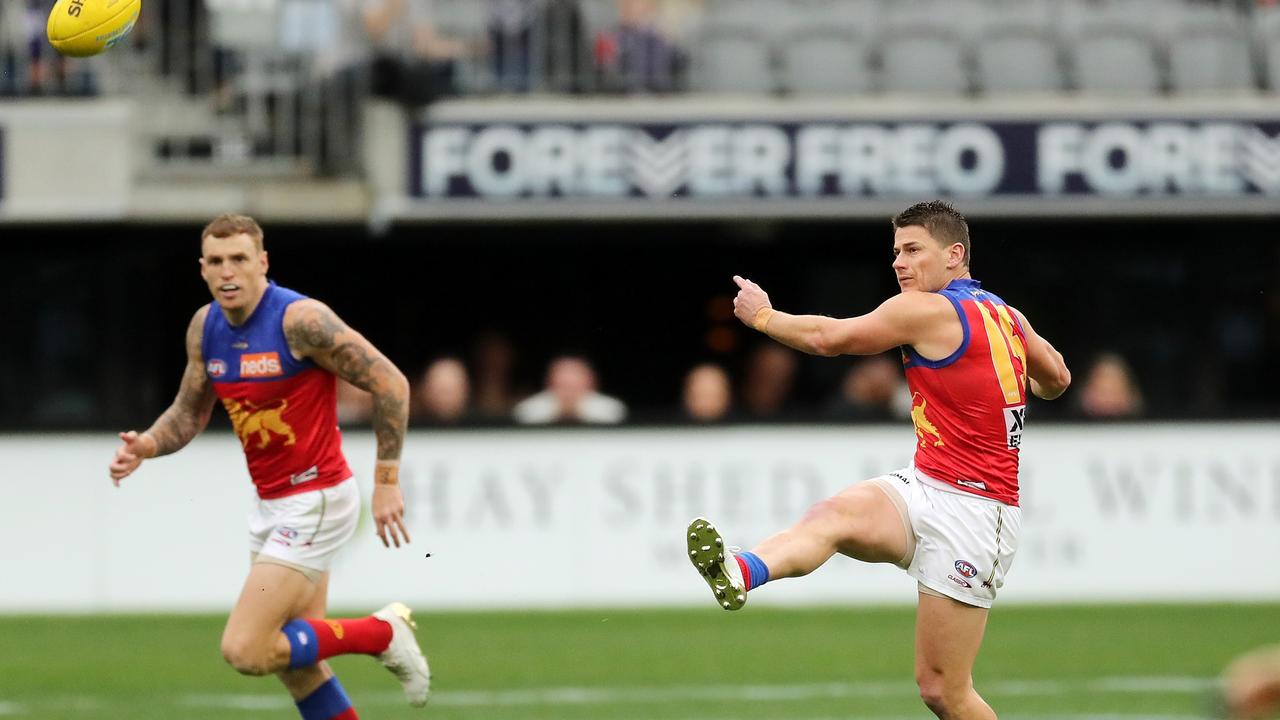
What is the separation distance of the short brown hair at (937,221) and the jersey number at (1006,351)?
27 centimetres

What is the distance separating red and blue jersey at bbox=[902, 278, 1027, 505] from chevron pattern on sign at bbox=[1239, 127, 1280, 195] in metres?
9.08

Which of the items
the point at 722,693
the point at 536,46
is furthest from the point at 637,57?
the point at 722,693

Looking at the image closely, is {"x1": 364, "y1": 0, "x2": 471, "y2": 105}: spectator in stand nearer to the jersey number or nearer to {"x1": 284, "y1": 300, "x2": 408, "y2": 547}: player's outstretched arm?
{"x1": 284, "y1": 300, "x2": 408, "y2": 547}: player's outstretched arm

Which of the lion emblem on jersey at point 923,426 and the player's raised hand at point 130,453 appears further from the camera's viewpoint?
the player's raised hand at point 130,453

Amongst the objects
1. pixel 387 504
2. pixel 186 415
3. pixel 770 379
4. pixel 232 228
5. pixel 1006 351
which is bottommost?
pixel 770 379

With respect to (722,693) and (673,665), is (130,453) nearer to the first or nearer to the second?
(722,693)

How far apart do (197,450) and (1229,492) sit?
25.9 feet

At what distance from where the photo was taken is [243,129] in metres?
16.6

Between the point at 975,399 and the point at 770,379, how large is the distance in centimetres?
983

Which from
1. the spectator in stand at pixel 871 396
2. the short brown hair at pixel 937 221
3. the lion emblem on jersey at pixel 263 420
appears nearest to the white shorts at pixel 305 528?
the lion emblem on jersey at pixel 263 420

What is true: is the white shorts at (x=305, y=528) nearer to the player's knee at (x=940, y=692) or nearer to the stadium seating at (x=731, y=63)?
the player's knee at (x=940, y=692)

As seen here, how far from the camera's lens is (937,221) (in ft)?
24.5

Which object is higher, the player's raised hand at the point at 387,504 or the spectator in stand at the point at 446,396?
the player's raised hand at the point at 387,504

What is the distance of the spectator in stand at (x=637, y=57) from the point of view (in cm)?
1641
